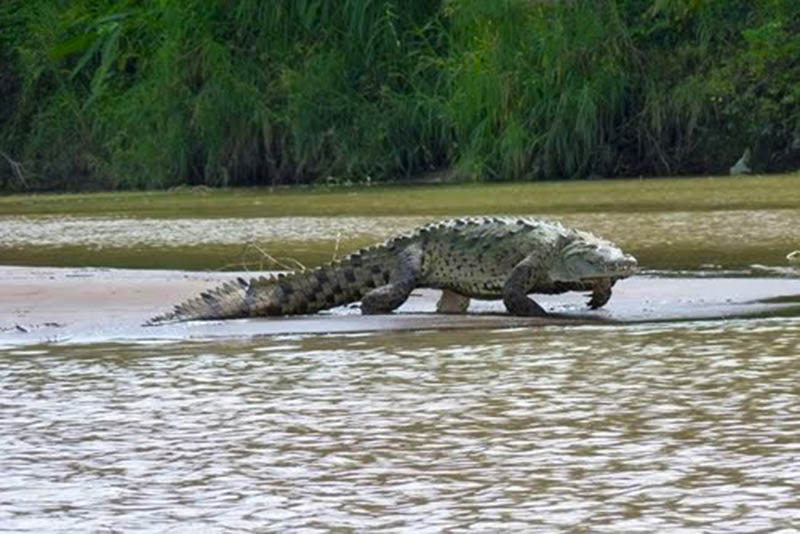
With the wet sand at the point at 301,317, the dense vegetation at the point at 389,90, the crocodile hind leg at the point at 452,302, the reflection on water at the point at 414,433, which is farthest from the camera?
the dense vegetation at the point at 389,90

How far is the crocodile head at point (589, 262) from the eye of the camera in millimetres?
9727

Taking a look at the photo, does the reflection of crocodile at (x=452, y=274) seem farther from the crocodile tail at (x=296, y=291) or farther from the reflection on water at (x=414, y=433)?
the reflection on water at (x=414, y=433)

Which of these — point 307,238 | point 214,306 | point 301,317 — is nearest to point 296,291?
point 301,317

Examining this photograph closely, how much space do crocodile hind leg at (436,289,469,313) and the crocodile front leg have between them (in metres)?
0.51

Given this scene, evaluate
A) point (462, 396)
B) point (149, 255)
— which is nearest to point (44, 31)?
point (149, 255)

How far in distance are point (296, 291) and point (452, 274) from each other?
2.39ft

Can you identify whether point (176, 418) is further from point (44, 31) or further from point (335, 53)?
point (44, 31)

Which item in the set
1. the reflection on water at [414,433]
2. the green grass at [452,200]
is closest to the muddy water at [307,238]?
the green grass at [452,200]

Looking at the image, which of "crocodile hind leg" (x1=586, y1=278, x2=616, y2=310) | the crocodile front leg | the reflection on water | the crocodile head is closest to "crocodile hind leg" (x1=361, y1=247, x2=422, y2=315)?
the crocodile front leg

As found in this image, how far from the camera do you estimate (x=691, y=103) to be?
27453mm

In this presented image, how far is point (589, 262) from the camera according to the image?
32.0 ft

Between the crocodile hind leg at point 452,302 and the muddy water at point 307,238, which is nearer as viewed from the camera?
the crocodile hind leg at point 452,302

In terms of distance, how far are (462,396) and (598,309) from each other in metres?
3.04

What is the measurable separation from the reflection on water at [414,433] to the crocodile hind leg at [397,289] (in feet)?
4.05
